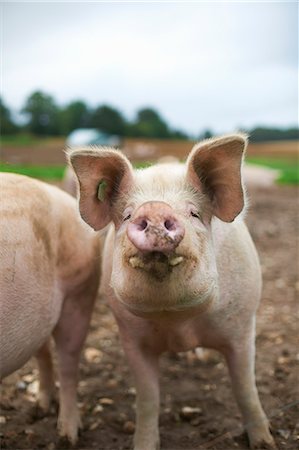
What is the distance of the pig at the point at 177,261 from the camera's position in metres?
2.32

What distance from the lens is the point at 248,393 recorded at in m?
3.32

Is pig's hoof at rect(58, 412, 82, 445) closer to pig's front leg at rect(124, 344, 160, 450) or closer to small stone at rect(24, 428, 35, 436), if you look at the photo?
small stone at rect(24, 428, 35, 436)

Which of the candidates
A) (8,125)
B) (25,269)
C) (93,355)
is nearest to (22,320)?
(25,269)

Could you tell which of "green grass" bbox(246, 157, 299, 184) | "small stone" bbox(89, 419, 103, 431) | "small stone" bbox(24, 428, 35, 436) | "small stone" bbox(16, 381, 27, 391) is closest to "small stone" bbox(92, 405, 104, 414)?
"small stone" bbox(89, 419, 103, 431)

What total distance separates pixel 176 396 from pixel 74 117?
14.0m

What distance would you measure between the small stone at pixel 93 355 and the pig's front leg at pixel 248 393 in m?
1.58

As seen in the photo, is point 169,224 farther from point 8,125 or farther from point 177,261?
point 8,125

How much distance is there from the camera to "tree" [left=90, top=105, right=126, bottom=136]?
60.8ft

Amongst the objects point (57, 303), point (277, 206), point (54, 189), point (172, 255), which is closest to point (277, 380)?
point (57, 303)

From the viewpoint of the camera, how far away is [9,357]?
3045 mm

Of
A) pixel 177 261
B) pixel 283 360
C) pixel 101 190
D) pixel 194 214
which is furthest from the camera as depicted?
pixel 283 360

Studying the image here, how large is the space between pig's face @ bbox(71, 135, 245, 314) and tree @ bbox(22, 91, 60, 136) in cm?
496

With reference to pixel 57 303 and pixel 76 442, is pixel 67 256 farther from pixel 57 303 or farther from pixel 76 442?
pixel 76 442

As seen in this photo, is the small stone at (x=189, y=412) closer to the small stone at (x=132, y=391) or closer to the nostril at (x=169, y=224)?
the small stone at (x=132, y=391)
